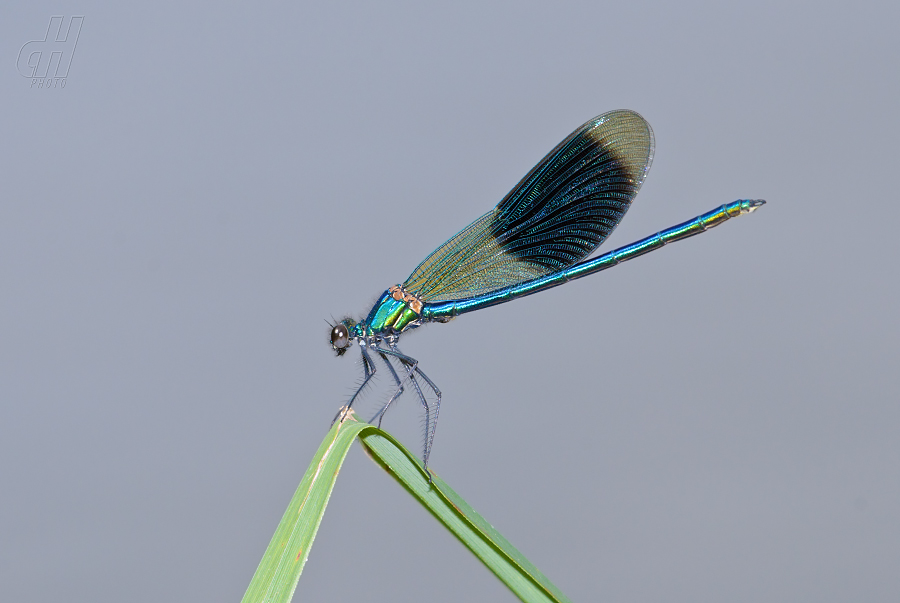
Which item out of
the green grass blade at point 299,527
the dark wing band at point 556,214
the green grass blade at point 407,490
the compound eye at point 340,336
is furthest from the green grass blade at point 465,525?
the dark wing band at point 556,214

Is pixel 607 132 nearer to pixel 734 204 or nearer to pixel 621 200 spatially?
pixel 621 200

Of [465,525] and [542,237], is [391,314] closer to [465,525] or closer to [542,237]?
[542,237]

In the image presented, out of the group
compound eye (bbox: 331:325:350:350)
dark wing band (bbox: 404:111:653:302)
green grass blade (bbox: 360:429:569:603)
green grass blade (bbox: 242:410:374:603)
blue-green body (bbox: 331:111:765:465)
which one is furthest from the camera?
dark wing band (bbox: 404:111:653:302)

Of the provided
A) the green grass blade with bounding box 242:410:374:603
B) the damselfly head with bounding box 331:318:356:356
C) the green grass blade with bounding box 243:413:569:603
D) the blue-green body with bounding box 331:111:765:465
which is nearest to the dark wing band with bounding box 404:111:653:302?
the blue-green body with bounding box 331:111:765:465

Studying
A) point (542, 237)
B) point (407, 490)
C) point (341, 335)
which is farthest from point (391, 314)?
point (407, 490)

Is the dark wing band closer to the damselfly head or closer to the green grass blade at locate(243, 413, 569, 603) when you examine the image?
the damselfly head
